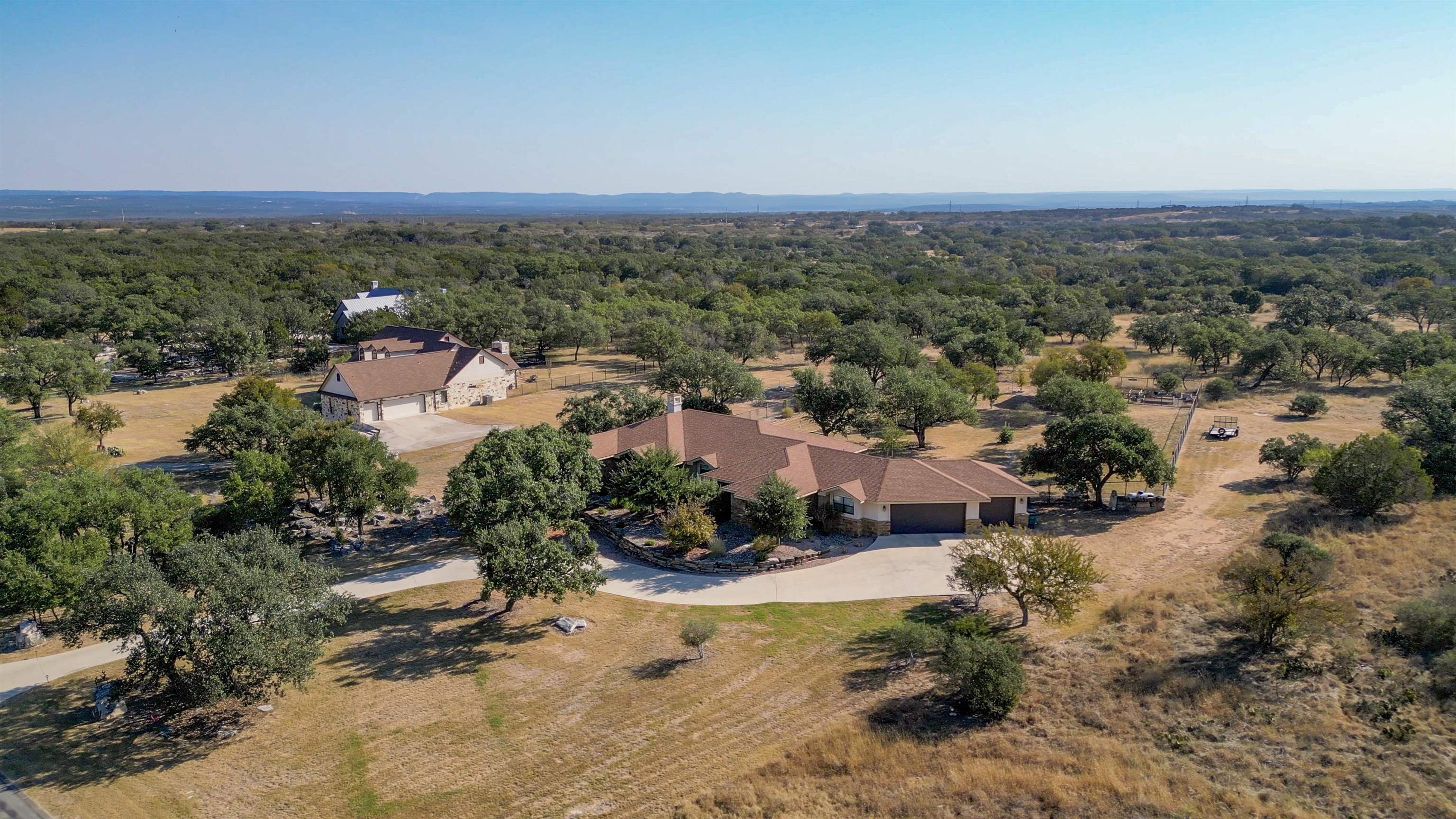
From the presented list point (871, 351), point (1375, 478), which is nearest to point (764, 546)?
point (1375, 478)

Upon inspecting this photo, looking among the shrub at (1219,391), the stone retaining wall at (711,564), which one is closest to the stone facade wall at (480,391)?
the stone retaining wall at (711,564)

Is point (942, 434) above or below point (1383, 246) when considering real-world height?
below

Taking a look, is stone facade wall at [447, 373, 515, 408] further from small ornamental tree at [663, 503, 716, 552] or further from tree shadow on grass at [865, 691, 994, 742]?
tree shadow on grass at [865, 691, 994, 742]

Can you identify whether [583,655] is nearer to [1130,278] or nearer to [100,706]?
[100,706]

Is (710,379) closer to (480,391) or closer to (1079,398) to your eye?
(480,391)

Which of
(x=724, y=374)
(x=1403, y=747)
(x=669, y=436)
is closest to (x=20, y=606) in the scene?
(x=669, y=436)

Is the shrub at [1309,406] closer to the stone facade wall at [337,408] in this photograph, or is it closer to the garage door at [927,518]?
the garage door at [927,518]
